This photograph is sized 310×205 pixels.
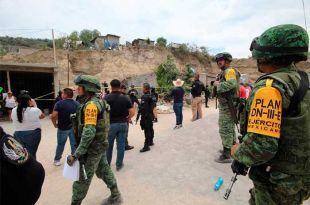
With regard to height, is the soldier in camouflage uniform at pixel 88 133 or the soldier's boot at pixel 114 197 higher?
the soldier in camouflage uniform at pixel 88 133

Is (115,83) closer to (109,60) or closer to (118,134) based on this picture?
(118,134)

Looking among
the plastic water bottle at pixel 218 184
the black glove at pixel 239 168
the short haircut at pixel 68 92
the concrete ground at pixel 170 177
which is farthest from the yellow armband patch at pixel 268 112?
the short haircut at pixel 68 92

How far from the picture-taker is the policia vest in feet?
6.36

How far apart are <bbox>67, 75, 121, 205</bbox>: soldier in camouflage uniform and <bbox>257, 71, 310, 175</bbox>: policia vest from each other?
2287mm

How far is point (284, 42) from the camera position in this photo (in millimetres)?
2012

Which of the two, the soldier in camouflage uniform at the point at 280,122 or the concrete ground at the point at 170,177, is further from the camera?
the concrete ground at the point at 170,177

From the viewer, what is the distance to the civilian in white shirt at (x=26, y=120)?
5.19 meters

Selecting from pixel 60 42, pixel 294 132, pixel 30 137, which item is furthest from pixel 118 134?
pixel 60 42

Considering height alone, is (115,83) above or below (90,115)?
above

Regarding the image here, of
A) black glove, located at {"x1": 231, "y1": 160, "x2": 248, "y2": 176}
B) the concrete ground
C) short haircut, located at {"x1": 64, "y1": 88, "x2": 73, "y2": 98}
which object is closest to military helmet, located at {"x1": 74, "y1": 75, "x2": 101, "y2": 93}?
the concrete ground

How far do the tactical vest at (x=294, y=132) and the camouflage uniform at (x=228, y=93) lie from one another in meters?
2.89

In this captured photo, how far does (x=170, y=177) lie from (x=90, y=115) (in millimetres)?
2353

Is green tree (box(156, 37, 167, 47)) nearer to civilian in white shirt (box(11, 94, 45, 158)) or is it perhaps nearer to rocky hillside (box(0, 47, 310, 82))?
rocky hillside (box(0, 47, 310, 82))

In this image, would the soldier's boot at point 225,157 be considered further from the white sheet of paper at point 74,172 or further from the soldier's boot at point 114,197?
the white sheet of paper at point 74,172
